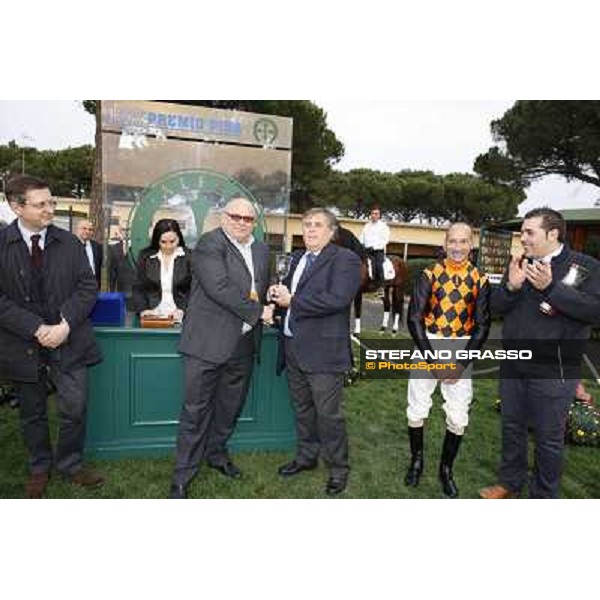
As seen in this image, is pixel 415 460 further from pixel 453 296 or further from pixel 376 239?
pixel 376 239

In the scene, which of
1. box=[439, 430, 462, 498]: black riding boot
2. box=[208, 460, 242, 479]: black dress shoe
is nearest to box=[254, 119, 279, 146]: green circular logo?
box=[208, 460, 242, 479]: black dress shoe

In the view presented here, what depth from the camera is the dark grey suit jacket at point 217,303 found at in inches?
99.8

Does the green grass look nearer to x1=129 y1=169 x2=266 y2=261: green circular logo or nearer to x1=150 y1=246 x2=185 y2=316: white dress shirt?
x1=150 y1=246 x2=185 y2=316: white dress shirt

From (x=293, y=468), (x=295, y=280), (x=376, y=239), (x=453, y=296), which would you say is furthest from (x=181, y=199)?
(x=376, y=239)

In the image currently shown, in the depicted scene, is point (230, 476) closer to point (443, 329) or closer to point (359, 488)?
point (359, 488)

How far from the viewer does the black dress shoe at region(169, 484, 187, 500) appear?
8.76 feet

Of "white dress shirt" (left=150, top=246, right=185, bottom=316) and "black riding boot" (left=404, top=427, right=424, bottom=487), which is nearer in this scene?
"black riding boot" (left=404, top=427, right=424, bottom=487)

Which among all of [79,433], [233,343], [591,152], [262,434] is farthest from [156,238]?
[591,152]

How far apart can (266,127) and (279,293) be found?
303 cm

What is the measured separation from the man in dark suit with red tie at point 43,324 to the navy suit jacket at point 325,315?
1246mm

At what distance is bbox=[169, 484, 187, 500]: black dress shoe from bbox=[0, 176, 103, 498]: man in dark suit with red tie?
503 millimetres

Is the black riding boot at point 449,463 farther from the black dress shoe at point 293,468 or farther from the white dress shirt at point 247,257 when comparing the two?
the white dress shirt at point 247,257

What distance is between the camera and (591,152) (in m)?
4.42

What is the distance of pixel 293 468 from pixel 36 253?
209 centimetres
